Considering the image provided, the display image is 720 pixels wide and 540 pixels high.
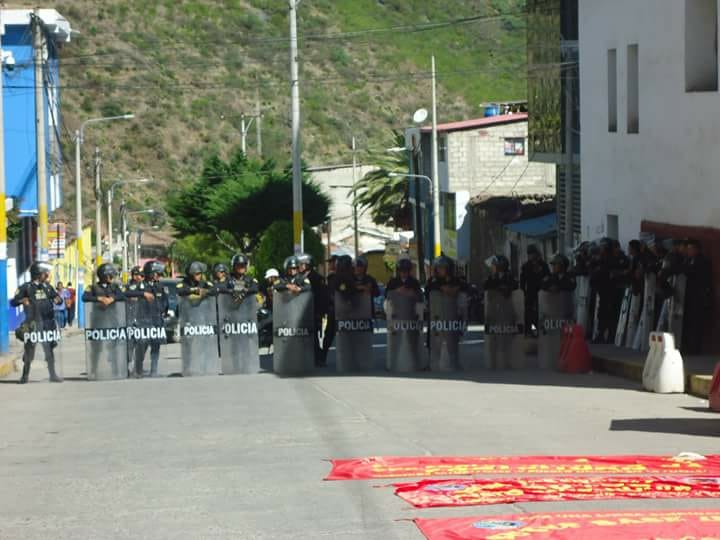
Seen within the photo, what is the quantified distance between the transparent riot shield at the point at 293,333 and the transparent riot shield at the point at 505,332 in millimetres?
2892

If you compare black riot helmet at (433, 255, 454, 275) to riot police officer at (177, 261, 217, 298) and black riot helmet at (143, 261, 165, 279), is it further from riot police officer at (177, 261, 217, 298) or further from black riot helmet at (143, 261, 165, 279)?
black riot helmet at (143, 261, 165, 279)

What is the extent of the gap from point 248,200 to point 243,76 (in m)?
32.5

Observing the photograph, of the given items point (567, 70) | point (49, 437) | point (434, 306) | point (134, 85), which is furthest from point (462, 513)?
point (134, 85)

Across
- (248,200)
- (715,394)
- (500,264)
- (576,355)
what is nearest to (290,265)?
(500,264)

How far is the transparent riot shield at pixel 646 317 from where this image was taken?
23.4 m

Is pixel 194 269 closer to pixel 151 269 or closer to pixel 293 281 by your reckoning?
pixel 293 281

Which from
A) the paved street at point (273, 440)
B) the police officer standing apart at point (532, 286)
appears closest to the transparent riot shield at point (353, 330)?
the paved street at point (273, 440)

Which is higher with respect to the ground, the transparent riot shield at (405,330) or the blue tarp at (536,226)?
the blue tarp at (536,226)

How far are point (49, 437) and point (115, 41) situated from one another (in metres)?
86.0

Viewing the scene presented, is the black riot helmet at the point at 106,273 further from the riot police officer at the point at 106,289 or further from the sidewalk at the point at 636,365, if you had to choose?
the sidewalk at the point at 636,365

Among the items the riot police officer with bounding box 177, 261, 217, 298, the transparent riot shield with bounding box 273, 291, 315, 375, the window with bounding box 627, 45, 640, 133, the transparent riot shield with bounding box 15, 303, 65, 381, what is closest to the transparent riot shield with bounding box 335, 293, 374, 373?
the transparent riot shield with bounding box 273, 291, 315, 375

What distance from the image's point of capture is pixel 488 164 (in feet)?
219

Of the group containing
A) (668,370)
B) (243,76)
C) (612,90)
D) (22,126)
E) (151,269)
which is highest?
(243,76)

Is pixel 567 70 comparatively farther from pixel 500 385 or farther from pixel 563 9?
pixel 500 385
